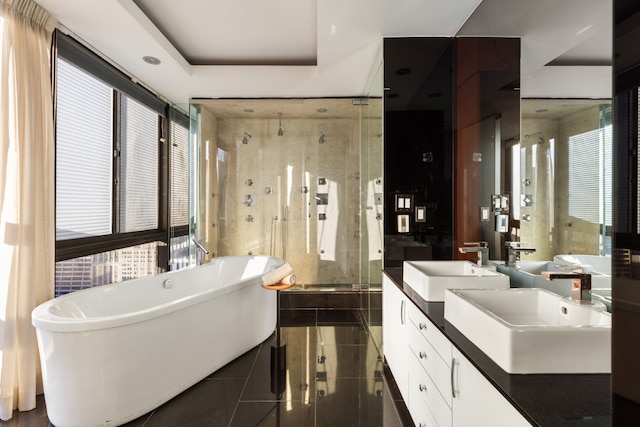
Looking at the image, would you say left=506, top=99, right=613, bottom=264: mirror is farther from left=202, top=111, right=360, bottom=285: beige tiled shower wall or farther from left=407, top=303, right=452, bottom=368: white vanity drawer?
left=202, top=111, right=360, bottom=285: beige tiled shower wall

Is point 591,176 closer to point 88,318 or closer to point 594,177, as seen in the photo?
point 594,177

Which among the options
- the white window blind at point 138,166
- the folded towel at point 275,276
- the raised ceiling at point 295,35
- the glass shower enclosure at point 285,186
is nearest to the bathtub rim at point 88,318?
the folded towel at point 275,276

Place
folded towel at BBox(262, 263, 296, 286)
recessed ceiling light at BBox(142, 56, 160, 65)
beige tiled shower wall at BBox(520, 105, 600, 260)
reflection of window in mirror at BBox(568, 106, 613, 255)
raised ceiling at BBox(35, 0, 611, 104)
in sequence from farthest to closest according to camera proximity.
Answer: recessed ceiling light at BBox(142, 56, 160, 65), folded towel at BBox(262, 263, 296, 286), raised ceiling at BBox(35, 0, 611, 104), beige tiled shower wall at BBox(520, 105, 600, 260), reflection of window in mirror at BBox(568, 106, 613, 255)

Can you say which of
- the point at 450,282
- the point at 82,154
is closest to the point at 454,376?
the point at 450,282

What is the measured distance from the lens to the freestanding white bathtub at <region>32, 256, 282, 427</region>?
5.59 ft

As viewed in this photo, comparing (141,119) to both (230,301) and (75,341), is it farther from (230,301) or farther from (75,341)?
(75,341)

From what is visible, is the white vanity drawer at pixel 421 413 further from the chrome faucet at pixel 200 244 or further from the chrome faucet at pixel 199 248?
the chrome faucet at pixel 199 248

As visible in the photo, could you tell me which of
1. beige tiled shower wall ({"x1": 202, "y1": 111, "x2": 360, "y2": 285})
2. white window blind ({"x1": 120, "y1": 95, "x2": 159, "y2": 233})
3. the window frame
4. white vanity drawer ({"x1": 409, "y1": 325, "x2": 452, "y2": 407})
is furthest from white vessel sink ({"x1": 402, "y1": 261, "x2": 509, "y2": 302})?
white window blind ({"x1": 120, "y1": 95, "x2": 159, "y2": 233})

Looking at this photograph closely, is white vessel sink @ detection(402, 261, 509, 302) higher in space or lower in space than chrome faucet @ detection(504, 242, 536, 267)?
lower

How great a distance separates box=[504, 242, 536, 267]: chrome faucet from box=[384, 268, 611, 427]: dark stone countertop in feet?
2.43

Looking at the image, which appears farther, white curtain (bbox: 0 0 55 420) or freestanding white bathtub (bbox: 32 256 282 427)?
white curtain (bbox: 0 0 55 420)

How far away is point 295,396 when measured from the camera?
2.15m

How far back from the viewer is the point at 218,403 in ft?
6.73

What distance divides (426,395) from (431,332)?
328 mm
